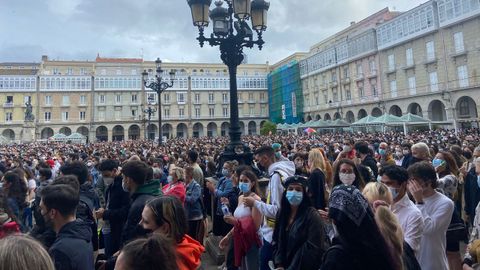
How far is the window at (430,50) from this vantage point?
2855 centimetres

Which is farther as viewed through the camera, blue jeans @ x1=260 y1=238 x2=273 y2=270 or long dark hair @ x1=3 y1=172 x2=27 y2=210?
long dark hair @ x1=3 y1=172 x2=27 y2=210

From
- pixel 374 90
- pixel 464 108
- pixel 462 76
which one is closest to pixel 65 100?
pixel 374 90

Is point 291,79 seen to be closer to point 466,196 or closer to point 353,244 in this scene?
point 466,196

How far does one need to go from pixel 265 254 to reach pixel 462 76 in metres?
29.9

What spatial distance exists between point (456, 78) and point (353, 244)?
103 feet

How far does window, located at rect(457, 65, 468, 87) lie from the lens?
1023 inches

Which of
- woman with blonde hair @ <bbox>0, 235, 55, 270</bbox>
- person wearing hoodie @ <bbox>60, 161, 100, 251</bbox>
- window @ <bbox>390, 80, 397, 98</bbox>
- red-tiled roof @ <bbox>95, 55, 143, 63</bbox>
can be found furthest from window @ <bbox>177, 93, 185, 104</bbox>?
woman with blonde hair @ <bbox>0, 235, 55, 270</bbox>

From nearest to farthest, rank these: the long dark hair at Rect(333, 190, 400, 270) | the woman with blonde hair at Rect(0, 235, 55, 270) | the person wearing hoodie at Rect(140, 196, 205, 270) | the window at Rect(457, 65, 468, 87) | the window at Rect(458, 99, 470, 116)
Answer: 1. the woman with blonde hair at Rect(0, 235, 55, 270)
2. the long dark hair at Rect(333, 190, 400, 270)
3. the person wearing hoodie at Rect(140, 196, 205, 270)
4. the window at Rect(457, 65, 468, 87)
5. the window at Rect(458, 99, 470, 116)

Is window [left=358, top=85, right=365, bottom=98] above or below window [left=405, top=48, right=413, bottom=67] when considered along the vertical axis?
below

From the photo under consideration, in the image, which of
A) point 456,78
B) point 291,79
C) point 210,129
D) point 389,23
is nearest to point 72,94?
point 210,129

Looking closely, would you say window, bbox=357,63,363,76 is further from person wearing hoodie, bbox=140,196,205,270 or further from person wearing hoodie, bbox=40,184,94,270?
person wearing hoodie, bbox=40,184,94,270

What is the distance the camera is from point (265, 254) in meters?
3.56

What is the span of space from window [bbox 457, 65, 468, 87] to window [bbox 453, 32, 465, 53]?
4.77 feet

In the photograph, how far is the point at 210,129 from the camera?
2323 inches
